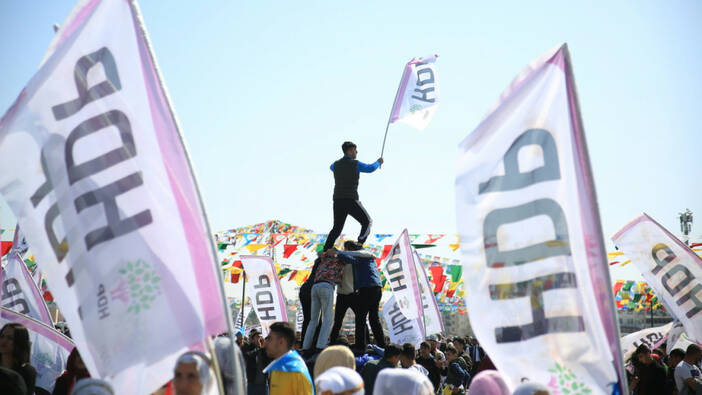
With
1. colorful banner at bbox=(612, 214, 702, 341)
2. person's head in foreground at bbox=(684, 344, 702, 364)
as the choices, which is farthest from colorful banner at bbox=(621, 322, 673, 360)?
person's head in foreground at bbox=(684, 344, 702, 364)

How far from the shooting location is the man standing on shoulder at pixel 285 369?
5301mm

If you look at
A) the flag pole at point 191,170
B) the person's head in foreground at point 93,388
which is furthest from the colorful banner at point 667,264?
the person's head in foreground at point 93,388

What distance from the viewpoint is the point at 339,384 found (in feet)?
14.0

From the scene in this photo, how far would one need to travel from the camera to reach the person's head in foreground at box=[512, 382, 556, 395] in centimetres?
393

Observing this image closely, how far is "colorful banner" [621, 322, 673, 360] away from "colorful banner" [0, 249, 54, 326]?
10697 mm

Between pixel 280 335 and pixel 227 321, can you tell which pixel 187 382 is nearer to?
pixel 227 321

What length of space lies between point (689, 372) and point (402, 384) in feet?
20.1

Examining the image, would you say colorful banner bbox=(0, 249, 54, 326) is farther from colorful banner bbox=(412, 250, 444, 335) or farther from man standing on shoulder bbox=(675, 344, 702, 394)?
man standing on shoulder bbox=(675, 344, 702, 394)

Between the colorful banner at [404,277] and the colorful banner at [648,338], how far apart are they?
15.0 feet

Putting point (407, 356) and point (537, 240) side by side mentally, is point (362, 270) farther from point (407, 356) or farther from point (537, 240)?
point (537, 240)

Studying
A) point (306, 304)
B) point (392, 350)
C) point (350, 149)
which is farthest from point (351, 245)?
point (392, 350)

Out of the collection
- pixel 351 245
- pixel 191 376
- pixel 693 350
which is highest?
pixel 351 245

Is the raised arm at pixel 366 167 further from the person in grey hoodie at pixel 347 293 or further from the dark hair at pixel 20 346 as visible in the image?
the dark hair at pixel 20 346

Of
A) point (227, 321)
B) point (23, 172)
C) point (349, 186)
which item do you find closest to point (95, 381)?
point (227, 321)
